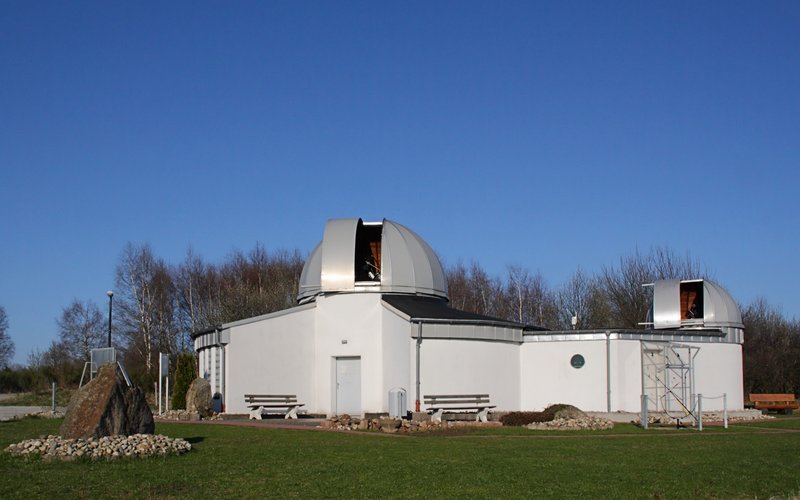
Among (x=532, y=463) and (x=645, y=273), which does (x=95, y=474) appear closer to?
(x=532, y=463)

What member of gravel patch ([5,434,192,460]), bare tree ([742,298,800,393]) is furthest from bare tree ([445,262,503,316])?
gravel patch ([5,434,192,460])

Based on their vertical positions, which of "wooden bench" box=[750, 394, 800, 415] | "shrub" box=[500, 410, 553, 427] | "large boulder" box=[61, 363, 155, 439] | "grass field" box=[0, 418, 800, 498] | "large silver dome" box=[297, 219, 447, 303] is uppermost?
"large silver dome" box=[297, 219, 447, 303]

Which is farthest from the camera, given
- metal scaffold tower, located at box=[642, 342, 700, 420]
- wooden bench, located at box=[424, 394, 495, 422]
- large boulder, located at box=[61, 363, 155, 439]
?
metal scaffold tower, located at box=[642, 342, 700, 420]

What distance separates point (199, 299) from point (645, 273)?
1162 inches

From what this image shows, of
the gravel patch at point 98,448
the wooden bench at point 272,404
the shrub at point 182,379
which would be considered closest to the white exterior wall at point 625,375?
the wooden bench at point 272,404

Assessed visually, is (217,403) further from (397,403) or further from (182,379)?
(397,403)

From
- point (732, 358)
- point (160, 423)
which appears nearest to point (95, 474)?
point (160, 423)

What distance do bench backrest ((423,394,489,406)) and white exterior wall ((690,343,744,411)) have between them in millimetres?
8332

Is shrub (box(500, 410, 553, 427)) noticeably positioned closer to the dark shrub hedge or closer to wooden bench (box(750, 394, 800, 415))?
the dark shrub hedge

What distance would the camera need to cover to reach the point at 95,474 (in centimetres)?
1323

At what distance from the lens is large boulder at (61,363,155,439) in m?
15.8

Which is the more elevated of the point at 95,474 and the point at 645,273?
the point at 645,273

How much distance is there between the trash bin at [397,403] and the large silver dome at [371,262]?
404 cm

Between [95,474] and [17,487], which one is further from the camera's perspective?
[95,474]
